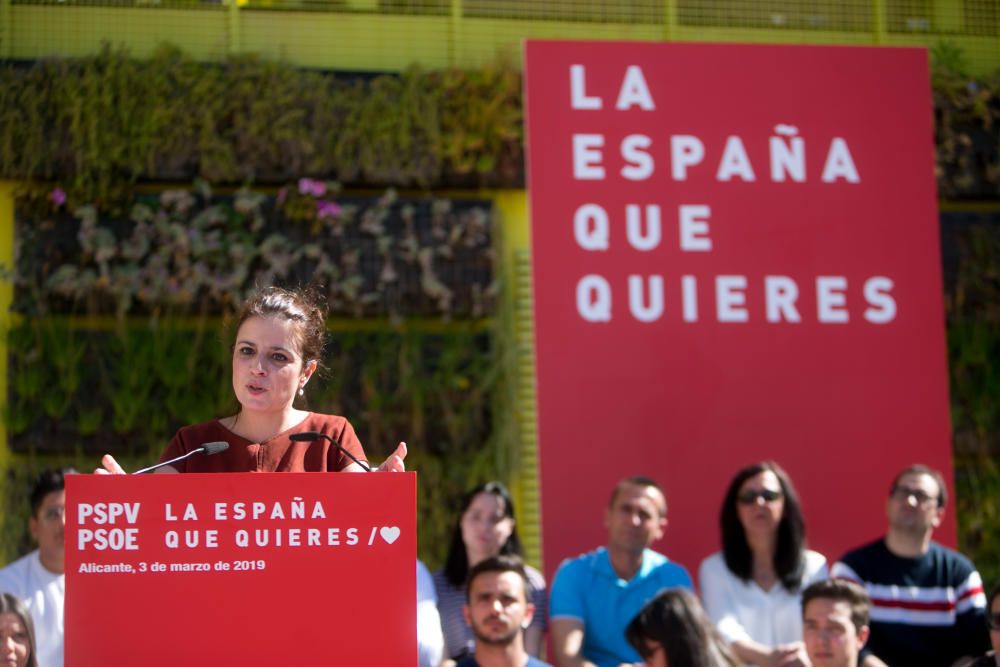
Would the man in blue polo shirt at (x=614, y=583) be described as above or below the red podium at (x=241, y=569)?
below

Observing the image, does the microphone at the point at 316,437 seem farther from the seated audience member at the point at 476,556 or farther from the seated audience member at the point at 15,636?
the seated audience member at the point at 476,556

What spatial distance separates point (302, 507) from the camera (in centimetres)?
267

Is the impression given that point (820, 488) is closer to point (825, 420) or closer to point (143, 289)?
point (825, 420)

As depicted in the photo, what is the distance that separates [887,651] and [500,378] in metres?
2.59

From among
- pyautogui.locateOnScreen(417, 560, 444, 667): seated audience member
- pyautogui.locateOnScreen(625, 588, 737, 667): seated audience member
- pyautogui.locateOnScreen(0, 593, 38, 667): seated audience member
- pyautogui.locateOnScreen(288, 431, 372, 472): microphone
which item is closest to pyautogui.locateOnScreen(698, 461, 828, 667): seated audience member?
pyautogui.locateOnScreen(625, 588, 737, 667): seated audience member

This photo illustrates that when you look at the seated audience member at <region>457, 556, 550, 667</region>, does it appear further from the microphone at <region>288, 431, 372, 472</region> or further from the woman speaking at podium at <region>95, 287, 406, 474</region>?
the microphone at <region>288, 431, 372, 472</region>

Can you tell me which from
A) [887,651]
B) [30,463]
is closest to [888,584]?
[887,651]

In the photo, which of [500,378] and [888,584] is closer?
[888,584]

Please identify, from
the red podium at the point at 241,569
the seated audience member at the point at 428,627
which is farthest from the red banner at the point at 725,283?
the red podium at the point at 241,569

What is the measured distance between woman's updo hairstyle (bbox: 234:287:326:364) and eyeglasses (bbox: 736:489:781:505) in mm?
2557

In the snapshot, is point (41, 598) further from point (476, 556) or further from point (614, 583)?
point (614, 583)

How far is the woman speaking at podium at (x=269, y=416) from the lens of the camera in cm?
309

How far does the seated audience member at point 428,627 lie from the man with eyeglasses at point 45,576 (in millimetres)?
1180

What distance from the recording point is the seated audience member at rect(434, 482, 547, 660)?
521 centimetres
